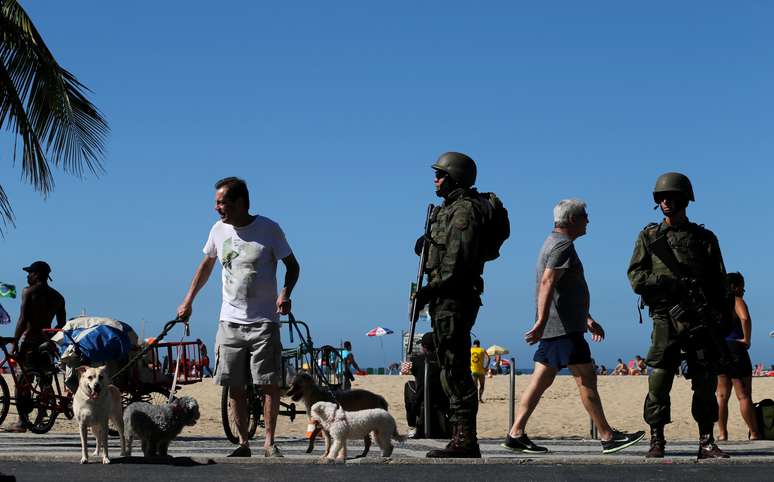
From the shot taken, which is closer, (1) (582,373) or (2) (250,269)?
(2) (250,269)

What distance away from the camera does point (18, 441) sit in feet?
41.2

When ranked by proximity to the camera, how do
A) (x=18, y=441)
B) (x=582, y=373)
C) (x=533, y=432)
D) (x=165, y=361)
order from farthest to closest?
(x=533, y=432) → (x=165, y=361) → (x=18, y=441) → (x=582, y=373)

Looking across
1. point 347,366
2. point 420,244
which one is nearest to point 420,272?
point 420,244

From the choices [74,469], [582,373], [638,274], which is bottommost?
[74,469]

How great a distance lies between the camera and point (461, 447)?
9.02 metres

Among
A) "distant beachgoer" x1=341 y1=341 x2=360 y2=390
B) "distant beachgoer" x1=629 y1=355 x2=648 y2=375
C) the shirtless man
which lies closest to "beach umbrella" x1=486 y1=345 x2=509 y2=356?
"distant beachgoer" x1=629 y1=355 x2=648 y2=375

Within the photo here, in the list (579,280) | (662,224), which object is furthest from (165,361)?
(662,224)

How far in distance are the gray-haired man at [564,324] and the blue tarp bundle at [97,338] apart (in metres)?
4.40

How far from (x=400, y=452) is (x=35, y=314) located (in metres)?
5.02

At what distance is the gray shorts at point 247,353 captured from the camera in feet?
30.5

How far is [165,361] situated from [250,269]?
4565 millimetres

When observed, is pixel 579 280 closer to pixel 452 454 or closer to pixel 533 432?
pixel 452 454

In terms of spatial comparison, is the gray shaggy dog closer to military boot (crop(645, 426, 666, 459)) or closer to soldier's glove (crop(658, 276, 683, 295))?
military boot (crop(645, 426, 666, 459))

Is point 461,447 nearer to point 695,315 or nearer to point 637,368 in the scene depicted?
point 695,315
